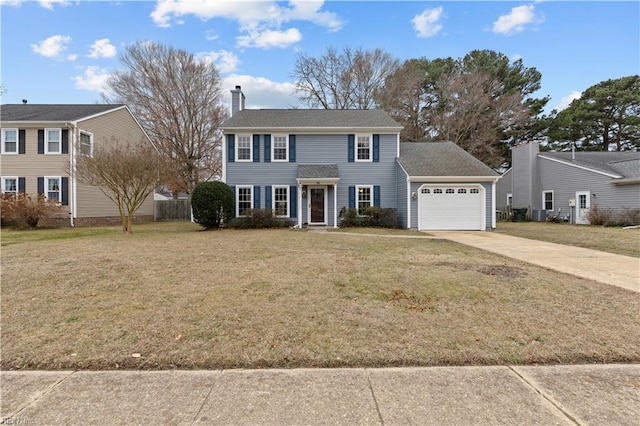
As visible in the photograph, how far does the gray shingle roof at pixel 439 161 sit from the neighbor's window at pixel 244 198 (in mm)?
7997

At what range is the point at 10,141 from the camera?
55.9 feet

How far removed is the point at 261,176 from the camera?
16438mm

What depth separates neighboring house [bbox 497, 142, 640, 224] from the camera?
17562mm

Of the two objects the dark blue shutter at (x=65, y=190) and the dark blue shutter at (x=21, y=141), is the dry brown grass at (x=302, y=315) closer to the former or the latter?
the dark blue shutter at (x=65, y=190)

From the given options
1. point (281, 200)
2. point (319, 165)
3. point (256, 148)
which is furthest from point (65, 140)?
point (319, 165)

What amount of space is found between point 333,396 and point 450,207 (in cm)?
1446

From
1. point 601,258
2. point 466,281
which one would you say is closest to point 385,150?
point 601,258

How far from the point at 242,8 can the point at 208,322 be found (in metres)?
12.6

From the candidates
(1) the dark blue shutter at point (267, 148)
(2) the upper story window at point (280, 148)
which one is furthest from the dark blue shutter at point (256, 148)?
(2) the upper story window at point (280, 148)

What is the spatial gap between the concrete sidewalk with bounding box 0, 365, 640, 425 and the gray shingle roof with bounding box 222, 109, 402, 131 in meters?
14.9

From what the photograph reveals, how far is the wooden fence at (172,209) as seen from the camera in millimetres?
24594

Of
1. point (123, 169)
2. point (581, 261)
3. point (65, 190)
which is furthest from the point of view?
point (65, 190)

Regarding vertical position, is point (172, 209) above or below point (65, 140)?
below

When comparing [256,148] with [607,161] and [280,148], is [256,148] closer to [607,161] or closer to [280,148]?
[280,148]
